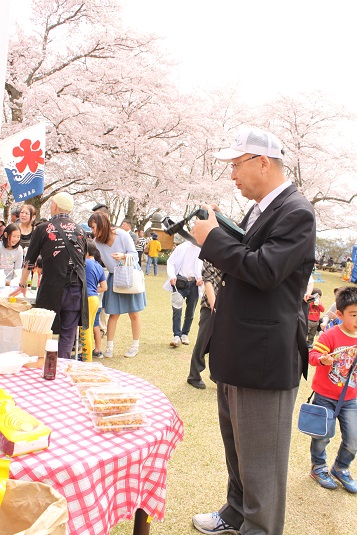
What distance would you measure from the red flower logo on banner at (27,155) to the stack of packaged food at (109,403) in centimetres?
299

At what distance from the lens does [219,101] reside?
76.9ft

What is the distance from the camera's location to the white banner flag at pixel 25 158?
4285 mm

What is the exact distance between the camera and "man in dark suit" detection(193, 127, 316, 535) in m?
1.74

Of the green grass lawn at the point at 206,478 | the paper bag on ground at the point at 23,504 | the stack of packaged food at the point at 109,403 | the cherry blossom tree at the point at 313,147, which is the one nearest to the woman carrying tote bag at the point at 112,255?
the green grass lawn at the point at 206,478

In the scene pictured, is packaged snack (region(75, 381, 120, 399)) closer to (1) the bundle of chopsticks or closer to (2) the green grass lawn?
(1) the bundle of chopsticks

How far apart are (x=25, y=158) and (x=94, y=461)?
12.2ft

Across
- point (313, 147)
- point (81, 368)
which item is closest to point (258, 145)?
point (81, 368)

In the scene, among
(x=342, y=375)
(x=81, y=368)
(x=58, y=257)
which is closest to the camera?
(x=81, y=368)

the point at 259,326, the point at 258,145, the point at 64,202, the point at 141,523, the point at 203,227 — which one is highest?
the point at 258,145

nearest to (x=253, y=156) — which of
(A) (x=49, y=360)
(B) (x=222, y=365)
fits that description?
(B) (x=222, y=365)

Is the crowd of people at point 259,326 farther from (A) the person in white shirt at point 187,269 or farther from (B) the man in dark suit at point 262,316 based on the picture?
(A) the person in white shirt at point 187,269

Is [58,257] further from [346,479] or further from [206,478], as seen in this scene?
[346,479]

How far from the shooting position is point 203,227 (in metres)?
1.86

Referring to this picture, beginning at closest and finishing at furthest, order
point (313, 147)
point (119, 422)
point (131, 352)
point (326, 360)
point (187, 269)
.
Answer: point (119, 422) → point (326, 360) → point (131, 352) → point (187, 269) → point (313, 147)
